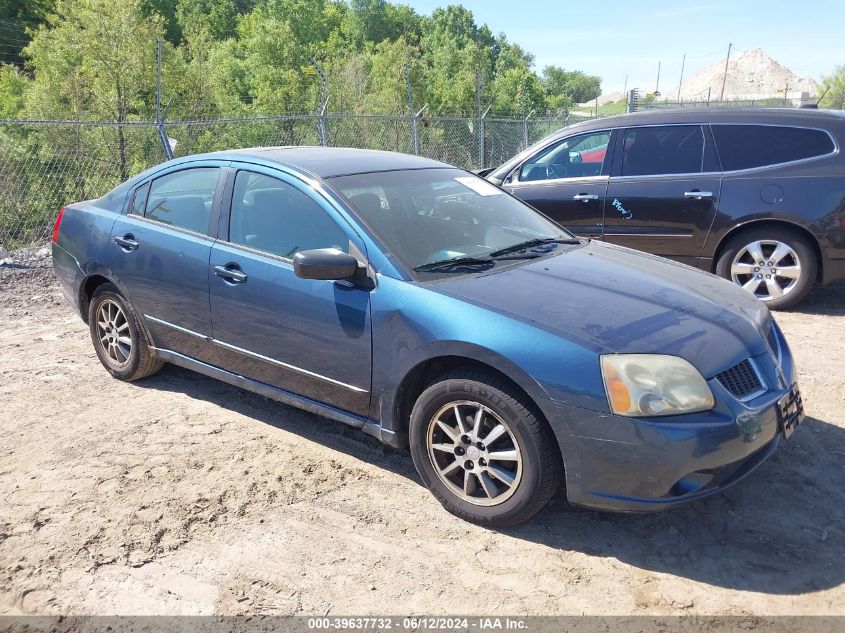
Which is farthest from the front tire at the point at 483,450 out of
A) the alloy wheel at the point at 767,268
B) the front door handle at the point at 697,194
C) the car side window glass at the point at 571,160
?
the car side window glass at the point at 571,160

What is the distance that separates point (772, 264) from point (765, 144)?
1.10 metres

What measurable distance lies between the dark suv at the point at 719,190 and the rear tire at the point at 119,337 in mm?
4283

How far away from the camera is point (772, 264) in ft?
20.9

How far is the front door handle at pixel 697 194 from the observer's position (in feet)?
21.4

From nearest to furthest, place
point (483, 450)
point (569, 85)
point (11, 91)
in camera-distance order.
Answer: point (483, 450) → point (11, 91) → point (569, 85)

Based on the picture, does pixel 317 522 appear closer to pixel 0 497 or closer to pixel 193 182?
pixel 0 497

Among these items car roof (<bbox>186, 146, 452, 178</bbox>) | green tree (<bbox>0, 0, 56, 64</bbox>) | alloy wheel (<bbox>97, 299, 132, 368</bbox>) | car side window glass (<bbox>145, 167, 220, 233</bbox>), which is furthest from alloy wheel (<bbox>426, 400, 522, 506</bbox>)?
green tree (<bbox>0, 0, 56, 64</bbox>)

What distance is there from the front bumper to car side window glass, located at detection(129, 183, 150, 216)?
3.12 metres

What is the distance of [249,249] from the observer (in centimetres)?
390

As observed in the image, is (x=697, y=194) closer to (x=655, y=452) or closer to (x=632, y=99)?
(x=655, y=452)

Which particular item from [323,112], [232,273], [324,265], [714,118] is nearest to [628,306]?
[324,265]

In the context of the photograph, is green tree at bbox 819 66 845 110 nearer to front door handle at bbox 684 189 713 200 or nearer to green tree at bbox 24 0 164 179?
green tree at bbox 24 0 164 179

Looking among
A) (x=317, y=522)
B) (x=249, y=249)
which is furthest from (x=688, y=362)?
(x=249, y=249)

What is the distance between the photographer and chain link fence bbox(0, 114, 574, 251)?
1521 centimetres
